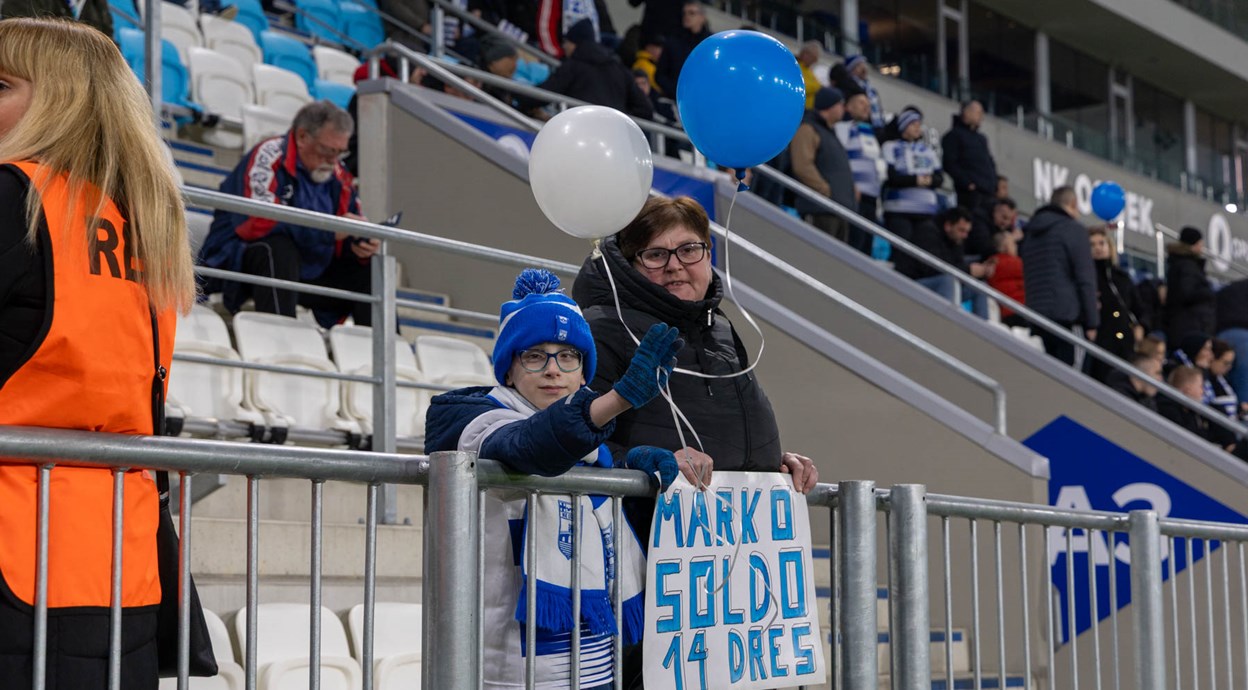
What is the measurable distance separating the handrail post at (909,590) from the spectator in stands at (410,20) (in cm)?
961

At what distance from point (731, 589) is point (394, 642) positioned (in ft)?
5.71

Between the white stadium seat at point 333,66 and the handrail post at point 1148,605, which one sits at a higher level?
the white stadium seat at point 333,66

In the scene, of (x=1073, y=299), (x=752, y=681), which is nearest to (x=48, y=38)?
(x=752, y=681)

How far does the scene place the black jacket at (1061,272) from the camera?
10.8m

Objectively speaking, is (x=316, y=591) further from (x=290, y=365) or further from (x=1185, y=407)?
(x=1185, y=407)

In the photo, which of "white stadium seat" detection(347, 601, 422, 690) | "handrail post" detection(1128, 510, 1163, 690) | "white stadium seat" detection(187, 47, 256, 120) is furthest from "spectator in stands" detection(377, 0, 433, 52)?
"handrail post" detection(1128, 510, 1163, 690)

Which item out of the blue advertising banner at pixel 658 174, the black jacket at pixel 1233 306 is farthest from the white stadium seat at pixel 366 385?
the black jacket at pixel 1233 306

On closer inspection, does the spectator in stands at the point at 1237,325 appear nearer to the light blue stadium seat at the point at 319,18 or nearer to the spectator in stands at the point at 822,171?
the spectator in stands at the point at 822,171

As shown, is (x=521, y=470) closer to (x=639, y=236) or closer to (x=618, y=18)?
(x=639, y=236)

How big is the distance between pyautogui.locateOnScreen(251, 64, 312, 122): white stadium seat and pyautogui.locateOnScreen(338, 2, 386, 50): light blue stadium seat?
2.77 meters

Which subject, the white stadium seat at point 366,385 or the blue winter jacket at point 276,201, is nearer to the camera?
the white stadium seat at point 366,385

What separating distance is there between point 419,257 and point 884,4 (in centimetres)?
1528

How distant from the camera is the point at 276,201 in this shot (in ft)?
22.8

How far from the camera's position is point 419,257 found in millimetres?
8711
